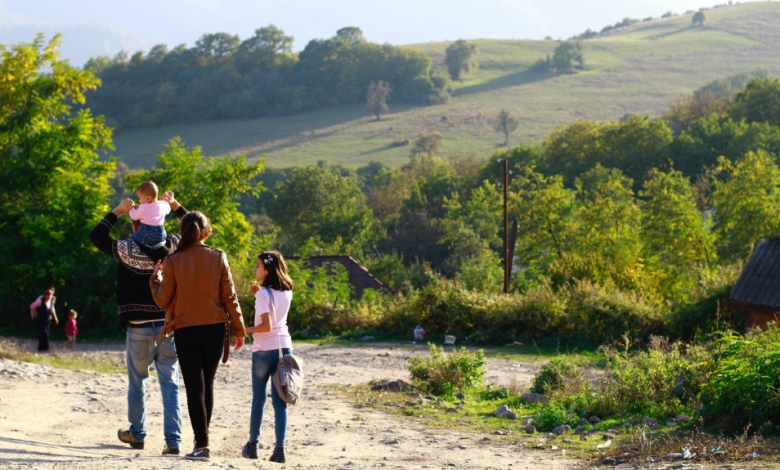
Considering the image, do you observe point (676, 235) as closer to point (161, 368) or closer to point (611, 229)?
point (611, 229)

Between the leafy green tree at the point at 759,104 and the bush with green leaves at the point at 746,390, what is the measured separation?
2661 inches

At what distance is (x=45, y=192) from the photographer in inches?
1102

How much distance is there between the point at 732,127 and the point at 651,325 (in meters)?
48.7

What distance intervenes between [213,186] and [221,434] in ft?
67.1

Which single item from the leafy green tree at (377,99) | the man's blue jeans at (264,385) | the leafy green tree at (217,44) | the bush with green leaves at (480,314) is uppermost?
the leafy green tree at (217,44)

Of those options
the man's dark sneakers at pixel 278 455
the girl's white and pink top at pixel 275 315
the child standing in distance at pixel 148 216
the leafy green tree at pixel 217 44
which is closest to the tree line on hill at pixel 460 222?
the man's dark sneakers at pixel 278 455

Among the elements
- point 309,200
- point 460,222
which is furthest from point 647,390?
point 309,200

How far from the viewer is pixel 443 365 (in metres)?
13.9

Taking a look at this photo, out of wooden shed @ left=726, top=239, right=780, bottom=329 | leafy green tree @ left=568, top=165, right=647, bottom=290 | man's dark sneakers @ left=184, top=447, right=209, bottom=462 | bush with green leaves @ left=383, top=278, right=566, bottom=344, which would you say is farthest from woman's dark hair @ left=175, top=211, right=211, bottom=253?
leafy green tree @ left=568, top=165, right=647, bottom=290

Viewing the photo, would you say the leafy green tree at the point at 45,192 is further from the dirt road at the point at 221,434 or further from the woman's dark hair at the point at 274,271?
the woman's dark hair at the point at 274,271

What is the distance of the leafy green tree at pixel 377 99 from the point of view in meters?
128

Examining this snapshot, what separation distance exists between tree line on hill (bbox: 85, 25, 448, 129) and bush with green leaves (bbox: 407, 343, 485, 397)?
116 m

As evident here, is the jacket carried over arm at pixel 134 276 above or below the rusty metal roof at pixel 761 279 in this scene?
above

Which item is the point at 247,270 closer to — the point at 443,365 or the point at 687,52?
the point at 443,365
